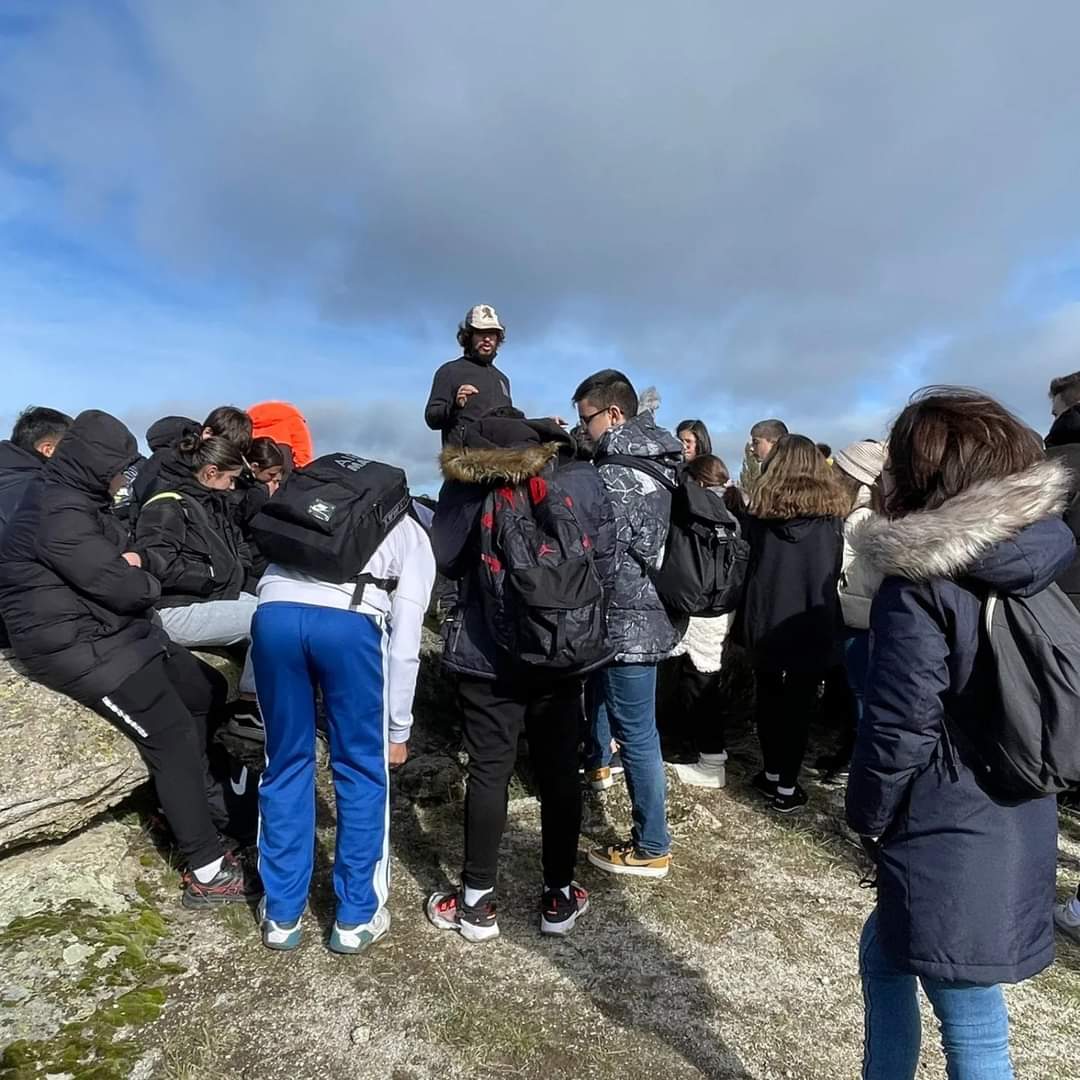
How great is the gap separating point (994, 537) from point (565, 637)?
1958mm

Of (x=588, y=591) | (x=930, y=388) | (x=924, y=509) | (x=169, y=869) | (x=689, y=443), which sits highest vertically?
(x=689, y=443)

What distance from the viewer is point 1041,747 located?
6.88ft

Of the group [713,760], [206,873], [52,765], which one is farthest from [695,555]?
[52,765]

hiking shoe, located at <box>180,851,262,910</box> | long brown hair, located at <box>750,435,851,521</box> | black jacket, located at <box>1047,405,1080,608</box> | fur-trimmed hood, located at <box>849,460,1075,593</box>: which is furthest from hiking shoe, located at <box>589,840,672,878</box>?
fur-trimmed hood, located at <box>849,460,1075,593</box>

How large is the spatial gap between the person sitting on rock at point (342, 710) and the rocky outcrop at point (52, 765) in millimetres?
1034

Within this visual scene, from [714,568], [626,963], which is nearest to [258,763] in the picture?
[626,963]

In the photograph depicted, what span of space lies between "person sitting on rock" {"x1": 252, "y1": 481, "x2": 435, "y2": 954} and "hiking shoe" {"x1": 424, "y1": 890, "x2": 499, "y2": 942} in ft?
1.10

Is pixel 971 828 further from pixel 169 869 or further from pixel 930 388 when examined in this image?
pixel 169 869

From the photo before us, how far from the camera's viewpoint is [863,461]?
545cm

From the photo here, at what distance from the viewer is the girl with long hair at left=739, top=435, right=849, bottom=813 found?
5.41 m

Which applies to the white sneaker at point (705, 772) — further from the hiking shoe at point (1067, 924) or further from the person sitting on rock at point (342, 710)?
the person sitting on rock at point (342, 710)

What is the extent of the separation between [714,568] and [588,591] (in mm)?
1364

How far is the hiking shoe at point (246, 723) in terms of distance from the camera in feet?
15.2

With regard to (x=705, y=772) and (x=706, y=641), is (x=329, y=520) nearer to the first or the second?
(x=706, y=641)
